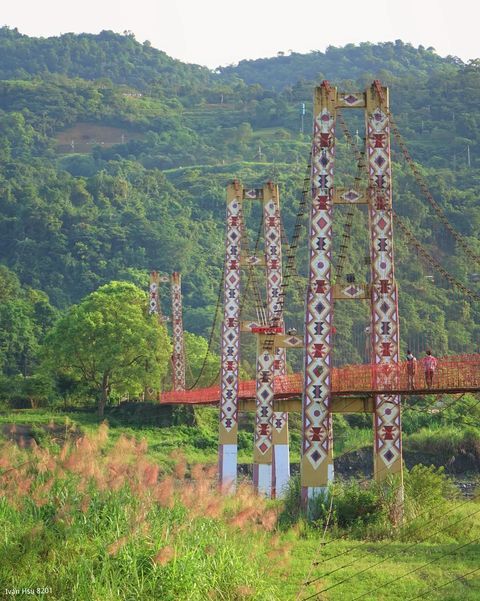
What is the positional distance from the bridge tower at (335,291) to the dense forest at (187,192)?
9892 millimetres

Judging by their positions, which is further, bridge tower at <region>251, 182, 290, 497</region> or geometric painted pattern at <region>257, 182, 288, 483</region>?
geometric painted pattern at <region>257, 182, 288, 483</region>

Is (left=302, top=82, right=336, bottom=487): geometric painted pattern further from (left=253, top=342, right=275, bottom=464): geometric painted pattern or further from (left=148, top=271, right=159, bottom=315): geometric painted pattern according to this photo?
(left=148, top=271, right=159, bottom=315): geometric painted pattern

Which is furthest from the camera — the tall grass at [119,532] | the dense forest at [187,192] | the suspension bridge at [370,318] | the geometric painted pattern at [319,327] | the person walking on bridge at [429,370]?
the dense forest at [187,192]

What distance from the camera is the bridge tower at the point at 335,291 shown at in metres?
26.1

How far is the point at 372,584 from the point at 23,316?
168 feet

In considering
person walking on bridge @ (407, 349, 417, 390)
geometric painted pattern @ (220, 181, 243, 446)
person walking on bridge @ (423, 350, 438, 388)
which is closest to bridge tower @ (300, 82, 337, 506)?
person walking on bridge @ (407, 349, 417, 390)

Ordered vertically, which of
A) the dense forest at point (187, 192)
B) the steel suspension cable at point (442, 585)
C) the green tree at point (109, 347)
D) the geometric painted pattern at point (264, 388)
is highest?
the dense forest at point (187, 192)

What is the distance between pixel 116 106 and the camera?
185500 millimetres

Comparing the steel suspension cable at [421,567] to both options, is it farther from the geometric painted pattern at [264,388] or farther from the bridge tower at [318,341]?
the geometric painted pattern at [264,388]

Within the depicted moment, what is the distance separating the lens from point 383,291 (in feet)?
88.3

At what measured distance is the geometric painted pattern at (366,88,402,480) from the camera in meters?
26.3

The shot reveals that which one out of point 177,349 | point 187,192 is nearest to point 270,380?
point 177,349

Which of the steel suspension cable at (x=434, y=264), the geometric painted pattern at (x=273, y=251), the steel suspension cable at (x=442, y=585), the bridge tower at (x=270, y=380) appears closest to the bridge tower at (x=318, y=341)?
the steel suspension cable at (x=434, y=264)

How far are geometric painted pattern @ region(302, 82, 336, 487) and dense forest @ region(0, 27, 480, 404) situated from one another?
10.6 metres
